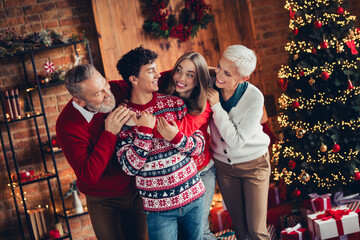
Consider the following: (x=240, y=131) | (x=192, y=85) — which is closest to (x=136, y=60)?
(x=192, y=85)

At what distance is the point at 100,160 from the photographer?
2.09m

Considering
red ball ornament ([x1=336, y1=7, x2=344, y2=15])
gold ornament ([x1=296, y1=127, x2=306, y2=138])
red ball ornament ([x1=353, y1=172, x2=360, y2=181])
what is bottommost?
red ball ornament ([x1=353, y1=172, x2=360, y2=181])

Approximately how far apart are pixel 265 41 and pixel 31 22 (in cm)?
246

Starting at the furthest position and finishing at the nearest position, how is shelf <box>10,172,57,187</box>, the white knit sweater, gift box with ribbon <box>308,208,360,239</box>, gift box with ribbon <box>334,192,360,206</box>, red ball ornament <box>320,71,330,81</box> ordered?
gift box with ribbon <box>334,192,360,206</box> → shelf <box>10,172,57,187</box> → red ball ornament <box>320,71,330,81</box> → gift box with ribbon <box>308,208,360,239</box> → the white knit sweater

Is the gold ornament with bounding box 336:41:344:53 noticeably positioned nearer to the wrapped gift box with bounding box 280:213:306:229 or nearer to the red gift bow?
the red gift bow

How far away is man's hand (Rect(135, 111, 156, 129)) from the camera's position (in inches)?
78.6

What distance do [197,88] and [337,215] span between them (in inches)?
71.2

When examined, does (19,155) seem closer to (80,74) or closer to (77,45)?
(77,45)

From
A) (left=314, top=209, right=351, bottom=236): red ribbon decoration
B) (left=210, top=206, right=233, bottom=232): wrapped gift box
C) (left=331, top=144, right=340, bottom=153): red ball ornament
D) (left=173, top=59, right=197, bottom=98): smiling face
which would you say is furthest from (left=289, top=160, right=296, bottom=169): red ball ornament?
(left=173, top=59, right=197, bottom=98): smiling face

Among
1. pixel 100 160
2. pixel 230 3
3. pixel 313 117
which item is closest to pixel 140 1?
pixel 230 3

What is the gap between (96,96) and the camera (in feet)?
6.93

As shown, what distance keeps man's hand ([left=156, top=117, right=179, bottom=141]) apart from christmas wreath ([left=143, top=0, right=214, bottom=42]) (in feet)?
6.79

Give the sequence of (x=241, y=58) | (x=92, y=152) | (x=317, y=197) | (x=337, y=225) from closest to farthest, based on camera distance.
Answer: (x=92, y=152)
(x=241, y=58)
(x=337, y=225)
(x=317, y=197)

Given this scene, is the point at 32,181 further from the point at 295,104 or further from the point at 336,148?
the point at 336,148
